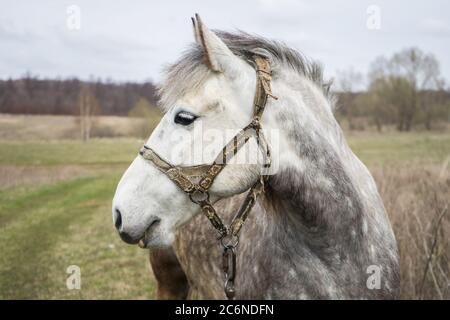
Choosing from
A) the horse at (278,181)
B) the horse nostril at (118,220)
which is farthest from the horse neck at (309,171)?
the horse nostril at (118,220)

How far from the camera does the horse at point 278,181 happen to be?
8.09ft

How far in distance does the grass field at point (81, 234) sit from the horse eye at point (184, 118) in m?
1.72

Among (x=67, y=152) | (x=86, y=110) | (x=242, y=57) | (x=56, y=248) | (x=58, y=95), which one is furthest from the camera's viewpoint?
(x=86, y=110)

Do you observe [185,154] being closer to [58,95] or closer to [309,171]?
[309,171]

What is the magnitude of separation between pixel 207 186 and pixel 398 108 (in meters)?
38.6

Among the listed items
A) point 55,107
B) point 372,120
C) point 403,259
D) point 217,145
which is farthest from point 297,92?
point 372,120

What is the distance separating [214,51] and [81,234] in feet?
35.1

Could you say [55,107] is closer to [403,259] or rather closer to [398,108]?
[403,259]

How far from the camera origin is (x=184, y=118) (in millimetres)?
2469

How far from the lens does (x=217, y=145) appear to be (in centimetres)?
250

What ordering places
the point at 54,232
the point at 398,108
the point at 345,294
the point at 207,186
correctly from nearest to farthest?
the point at 207,186 → the point at 345,294 → the point at 54,232 → the point at 398,108

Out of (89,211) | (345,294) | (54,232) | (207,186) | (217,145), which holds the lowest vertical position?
(89,211)

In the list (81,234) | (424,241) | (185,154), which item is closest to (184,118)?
(185,154)

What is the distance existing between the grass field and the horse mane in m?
1.61
